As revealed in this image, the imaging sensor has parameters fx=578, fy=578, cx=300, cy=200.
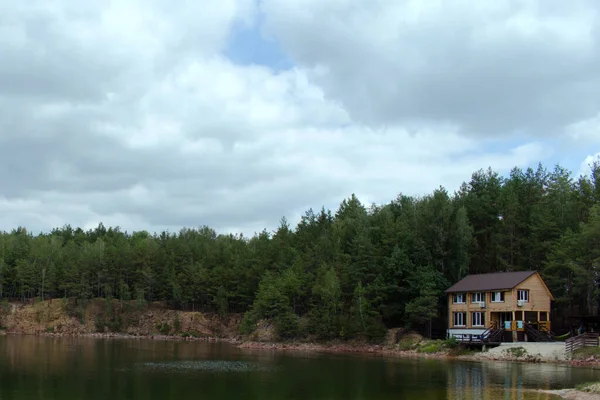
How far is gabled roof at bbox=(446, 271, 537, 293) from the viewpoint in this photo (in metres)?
65.9

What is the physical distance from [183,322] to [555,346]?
232 feet

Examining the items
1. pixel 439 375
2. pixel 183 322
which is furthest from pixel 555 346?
pixel 183 322

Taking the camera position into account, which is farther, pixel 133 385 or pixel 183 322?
pixel 183 322

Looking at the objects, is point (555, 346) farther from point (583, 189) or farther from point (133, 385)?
point (133, 385)

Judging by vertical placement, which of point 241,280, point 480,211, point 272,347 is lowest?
point 272,347

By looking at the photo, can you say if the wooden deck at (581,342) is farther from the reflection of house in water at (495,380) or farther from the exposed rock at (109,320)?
the exposed rock at (109,320)

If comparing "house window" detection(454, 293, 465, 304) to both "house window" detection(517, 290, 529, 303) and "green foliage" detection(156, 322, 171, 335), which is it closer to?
"house window" detection(517, 290, 529, 303)

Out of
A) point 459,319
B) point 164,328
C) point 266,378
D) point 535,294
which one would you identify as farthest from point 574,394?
point 164,328

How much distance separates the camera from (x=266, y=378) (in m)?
43.4

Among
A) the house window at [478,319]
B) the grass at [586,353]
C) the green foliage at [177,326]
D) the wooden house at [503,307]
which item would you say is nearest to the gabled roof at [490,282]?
the wooden house at [503,307]

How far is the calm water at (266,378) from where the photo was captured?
34844mm

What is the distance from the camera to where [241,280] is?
10581cm

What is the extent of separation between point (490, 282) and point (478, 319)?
190 inches

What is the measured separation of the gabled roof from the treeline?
3281mm
